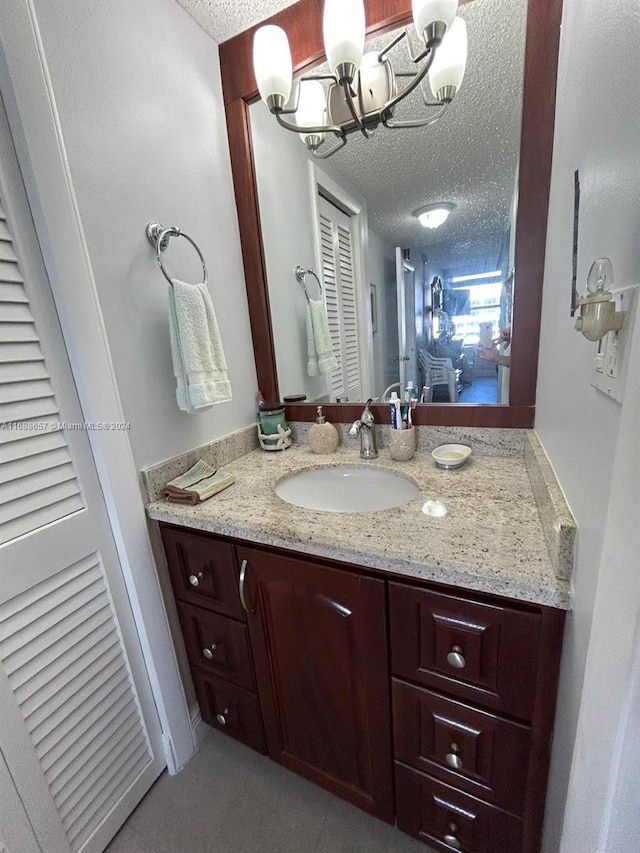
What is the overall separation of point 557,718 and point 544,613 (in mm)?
221

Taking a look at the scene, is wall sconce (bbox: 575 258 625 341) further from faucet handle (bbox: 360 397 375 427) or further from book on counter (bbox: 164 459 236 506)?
book on counter (bbox: 164 459 236 506)

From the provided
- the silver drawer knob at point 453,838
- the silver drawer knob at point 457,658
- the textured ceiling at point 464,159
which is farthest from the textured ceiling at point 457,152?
the silver drawer knob at point 453,838

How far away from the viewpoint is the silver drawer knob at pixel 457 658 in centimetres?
68

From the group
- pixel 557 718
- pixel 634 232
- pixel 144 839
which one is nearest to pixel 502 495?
pixel 557 718

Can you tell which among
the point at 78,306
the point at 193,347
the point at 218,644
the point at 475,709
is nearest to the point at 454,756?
the point at 475,709

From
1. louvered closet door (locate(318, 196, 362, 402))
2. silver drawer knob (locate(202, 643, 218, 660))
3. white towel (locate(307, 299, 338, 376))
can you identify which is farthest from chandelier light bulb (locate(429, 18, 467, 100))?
silver drawer knob (locate(202, 643, 218, 660))

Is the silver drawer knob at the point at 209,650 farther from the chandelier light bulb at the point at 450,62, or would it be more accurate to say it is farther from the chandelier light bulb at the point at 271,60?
the chandelier light bulb at the point at 450,62

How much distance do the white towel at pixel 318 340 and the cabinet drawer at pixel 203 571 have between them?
0.76 metres

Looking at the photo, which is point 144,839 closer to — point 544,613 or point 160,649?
point 160,649

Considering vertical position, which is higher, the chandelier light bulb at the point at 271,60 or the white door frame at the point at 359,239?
the chandelier light bulb at the point at 271,60

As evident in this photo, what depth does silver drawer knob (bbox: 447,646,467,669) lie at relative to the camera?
68cm

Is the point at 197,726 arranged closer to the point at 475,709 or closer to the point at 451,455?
the point at 475,709

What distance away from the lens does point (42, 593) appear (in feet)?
2.67

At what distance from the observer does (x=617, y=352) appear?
42 cm
